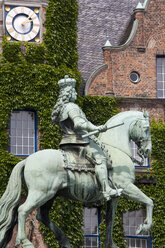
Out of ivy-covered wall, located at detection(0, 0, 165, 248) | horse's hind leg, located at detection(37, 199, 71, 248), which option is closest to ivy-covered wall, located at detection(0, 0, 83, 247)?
ivy-covered wall, located at detection(0, 0, 165, 248)

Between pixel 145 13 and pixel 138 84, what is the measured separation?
10.8 feet

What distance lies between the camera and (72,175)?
65.8ft

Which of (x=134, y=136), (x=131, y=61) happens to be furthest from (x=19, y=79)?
(x=134, y=136)

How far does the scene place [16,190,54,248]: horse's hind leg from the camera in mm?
19484

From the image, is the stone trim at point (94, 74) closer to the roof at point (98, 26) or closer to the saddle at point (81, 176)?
the roof at point (98, 26)

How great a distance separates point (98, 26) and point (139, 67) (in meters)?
3.87

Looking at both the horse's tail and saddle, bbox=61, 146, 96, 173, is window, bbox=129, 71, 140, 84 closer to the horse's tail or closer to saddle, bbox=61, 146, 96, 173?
saddle, bbox=61, 146, 96, 173

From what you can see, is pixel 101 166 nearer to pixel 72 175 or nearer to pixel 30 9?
pixel 72 175

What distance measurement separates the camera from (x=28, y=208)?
1956 cm

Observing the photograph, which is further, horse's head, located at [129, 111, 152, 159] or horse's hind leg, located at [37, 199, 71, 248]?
horse's head, located at [129, 111, 152, 159]

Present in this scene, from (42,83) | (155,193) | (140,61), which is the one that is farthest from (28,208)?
(140,61)

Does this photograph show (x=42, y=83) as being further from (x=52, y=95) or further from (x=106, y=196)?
(x=106, y=196)

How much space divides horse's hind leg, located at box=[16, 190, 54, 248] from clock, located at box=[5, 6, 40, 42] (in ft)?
54.5

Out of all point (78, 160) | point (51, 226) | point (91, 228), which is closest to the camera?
point (78, 160)
